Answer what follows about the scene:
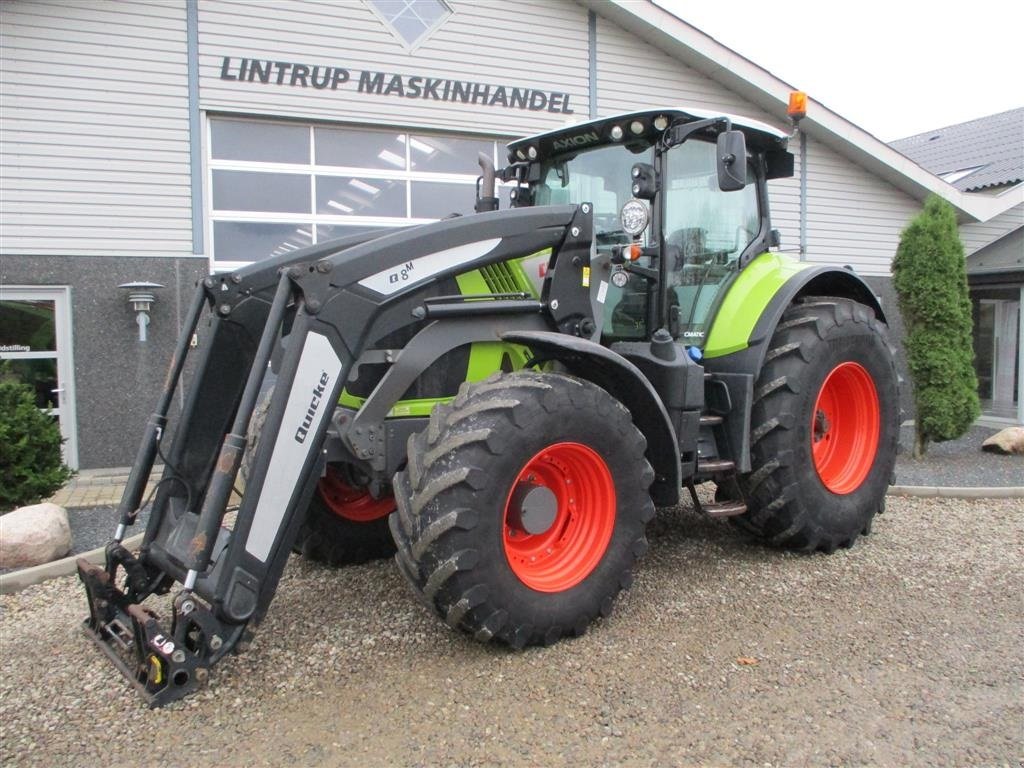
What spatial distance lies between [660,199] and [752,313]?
0.88 m

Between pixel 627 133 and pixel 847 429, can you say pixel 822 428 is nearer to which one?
pixel 847 429

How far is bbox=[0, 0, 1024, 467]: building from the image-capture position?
7.91 meters

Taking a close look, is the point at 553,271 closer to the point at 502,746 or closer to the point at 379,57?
the point at 502,746

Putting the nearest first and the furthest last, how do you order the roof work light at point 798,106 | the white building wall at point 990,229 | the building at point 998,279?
the roof work light at point 798,106, the building at point 998,279, the white building wall at point 990,229

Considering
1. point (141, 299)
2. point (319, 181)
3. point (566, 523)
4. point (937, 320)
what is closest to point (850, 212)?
point (937, 320)

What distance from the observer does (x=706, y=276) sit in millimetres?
4934

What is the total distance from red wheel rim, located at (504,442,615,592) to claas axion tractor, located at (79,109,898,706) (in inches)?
0.4

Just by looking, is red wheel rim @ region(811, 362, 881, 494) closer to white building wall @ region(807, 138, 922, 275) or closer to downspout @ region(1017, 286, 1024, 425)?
white building wall @ region(807, 138, 922, 275)

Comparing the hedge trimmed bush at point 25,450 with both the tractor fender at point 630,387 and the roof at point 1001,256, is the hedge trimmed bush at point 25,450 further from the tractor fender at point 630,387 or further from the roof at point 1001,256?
the roof at point 1001,256

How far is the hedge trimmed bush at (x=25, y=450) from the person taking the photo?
19.1ft

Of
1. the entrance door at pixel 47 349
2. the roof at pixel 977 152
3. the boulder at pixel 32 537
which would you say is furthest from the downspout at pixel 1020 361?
the entrance door at pixel 47 349

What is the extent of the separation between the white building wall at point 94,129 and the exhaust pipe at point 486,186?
14.8ft

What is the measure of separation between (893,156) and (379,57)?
23.2 feet

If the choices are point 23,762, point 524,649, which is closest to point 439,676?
point 524,649
